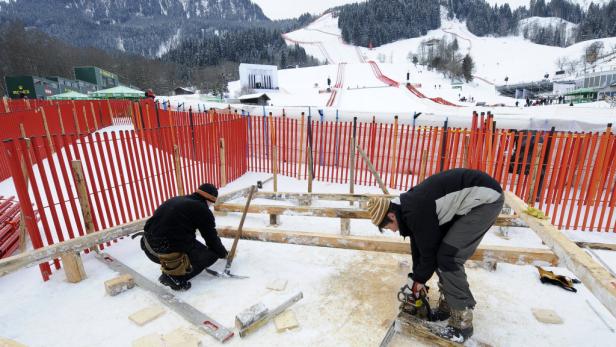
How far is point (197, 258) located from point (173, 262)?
0.27m

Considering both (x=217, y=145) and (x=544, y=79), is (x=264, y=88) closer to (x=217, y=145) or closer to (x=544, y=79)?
(x=217, y=145)

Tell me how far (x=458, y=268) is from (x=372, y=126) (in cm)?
587

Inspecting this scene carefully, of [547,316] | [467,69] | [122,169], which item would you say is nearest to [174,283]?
[122,169]

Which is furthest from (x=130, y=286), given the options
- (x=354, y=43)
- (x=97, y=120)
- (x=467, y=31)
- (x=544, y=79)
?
(x=467, y=31)

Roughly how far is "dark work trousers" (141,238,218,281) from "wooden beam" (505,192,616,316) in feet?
11.1

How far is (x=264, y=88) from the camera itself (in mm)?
52062

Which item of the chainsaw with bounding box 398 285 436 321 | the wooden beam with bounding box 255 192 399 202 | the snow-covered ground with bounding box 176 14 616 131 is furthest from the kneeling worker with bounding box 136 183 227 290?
the snow-covered ground with bounding box 176 14 616 131

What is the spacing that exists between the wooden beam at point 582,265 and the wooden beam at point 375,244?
1.24 feet

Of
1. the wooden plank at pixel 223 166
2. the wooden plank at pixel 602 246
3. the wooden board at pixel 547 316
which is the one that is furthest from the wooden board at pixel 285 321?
the wooden plank at pixel 223 166

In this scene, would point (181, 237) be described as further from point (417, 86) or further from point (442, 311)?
point (417, 86)

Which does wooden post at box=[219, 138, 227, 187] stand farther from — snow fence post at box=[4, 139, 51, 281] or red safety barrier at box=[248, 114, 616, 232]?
snow fence post at box=[4, 139, 51, 281]

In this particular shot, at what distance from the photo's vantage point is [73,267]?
11.8 ft

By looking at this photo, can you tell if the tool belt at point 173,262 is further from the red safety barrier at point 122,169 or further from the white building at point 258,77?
the white building at point 258,77

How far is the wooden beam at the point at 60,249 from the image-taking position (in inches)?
121
